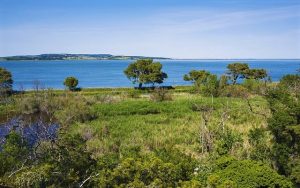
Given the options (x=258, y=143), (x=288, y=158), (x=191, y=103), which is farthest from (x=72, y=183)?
(x=191, y=103)

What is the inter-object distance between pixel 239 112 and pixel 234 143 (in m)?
15.6

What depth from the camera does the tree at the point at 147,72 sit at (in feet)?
222

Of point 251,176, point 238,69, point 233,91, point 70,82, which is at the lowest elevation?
point 233,91

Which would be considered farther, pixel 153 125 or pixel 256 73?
pixel 256 73

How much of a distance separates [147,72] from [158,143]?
40.5 metres

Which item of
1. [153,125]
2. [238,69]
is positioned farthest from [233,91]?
[153,125]

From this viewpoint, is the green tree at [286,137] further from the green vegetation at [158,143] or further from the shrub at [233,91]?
→ the shrub at [233,91]

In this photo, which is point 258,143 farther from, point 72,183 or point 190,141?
point 72,183

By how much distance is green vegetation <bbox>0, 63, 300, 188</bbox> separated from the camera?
12312 millimetres

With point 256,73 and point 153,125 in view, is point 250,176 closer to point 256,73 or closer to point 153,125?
point 153,125

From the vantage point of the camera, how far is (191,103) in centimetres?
4766

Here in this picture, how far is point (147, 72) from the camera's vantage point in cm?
7056

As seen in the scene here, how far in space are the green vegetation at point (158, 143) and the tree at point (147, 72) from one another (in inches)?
165

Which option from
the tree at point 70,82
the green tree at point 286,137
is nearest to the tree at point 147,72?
the tree at point 70,82
